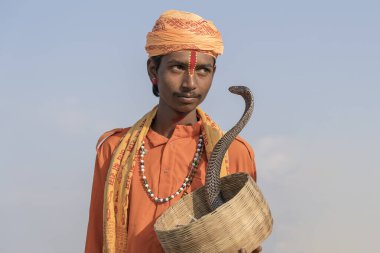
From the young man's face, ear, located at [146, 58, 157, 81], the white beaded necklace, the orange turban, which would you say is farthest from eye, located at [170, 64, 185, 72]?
the white beaded necklace

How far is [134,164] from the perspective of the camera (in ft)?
18.6

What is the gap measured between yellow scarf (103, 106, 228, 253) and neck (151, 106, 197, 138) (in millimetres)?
89

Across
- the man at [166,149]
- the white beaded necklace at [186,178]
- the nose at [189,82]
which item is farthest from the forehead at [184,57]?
the white beaded necklace at [186,178]

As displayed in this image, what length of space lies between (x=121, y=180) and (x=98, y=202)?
1.17ft

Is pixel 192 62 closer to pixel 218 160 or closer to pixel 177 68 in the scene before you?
pixel 177 68

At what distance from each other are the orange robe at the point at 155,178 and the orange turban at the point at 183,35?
574mm

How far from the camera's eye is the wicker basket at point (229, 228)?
466 centimetres

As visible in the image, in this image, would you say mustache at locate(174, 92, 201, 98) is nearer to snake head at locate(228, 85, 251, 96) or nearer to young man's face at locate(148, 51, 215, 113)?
young man's face at locate(148, 51, 215, 113)

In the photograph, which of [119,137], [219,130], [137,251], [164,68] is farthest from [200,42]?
[137,251]

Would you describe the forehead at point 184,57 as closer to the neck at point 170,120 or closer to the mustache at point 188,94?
the mustache at point 188,94

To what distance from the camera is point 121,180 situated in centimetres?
567

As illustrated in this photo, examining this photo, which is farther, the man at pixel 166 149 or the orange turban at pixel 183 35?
the orange turban at pixel 183 35

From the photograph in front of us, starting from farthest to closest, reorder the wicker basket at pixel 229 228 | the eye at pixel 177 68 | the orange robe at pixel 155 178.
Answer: the eye at pixel 177 68
the orange robe at pixel 155 178
the wicker basket at pixel 229 228

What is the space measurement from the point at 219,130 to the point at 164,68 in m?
0.62
